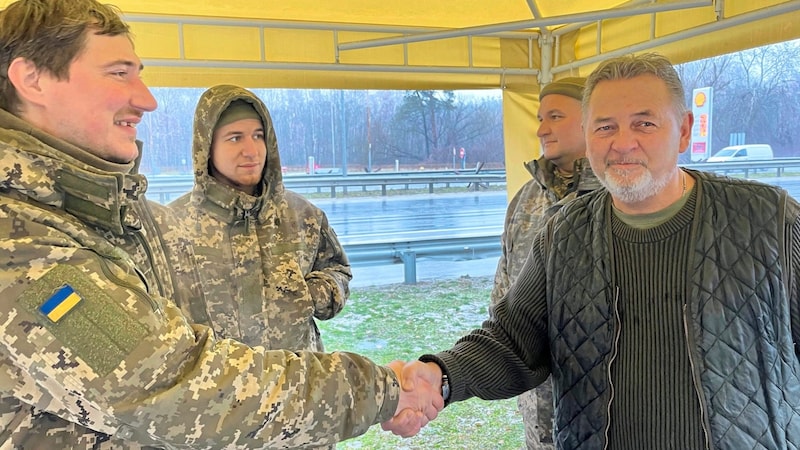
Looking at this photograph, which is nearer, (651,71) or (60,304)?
(60,304)

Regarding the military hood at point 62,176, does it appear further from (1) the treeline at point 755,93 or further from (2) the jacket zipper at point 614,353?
(1) the treeline at point 755,93

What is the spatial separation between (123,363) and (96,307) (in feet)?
0.37

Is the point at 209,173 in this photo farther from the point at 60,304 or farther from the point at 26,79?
the point at 60,304

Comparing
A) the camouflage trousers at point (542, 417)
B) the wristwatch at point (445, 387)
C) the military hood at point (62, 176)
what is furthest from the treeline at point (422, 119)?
the military hood at point (62, 176)

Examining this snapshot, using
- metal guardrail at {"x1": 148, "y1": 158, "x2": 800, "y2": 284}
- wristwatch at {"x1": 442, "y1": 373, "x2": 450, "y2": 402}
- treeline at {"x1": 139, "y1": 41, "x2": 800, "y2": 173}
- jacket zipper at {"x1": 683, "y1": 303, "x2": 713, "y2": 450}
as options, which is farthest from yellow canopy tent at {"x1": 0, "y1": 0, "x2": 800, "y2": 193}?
→ wristwatch at {"x1": 442, "y1": 373, "x2": 450, "y2": 402}

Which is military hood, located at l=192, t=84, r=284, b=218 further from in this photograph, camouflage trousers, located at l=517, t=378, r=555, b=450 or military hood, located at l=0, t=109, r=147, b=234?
camouflage trousers, located at l=517, t=378, r=555, b=450

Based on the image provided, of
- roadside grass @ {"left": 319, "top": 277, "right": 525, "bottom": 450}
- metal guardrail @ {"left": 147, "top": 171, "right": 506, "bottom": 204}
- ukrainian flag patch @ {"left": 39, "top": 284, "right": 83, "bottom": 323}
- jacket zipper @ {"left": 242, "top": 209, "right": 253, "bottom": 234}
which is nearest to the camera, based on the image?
ukrainian flag patch @ {"left": 39, "top": 284, "right": 83, "bottom": 323}

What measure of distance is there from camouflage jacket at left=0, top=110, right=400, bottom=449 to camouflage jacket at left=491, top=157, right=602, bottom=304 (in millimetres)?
1597

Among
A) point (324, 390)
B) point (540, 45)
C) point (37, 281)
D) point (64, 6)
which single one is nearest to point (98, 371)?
point (37, 281)

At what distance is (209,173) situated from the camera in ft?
8.05

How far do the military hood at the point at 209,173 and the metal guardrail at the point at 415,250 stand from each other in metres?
3.46

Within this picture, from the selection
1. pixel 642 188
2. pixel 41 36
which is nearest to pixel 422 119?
pixel 642 188

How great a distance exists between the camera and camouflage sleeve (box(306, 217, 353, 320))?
8.05 ft

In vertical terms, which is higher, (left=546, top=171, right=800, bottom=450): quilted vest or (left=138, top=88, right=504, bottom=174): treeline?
(left=138, top=88, right=504, bottom=174): treeline
